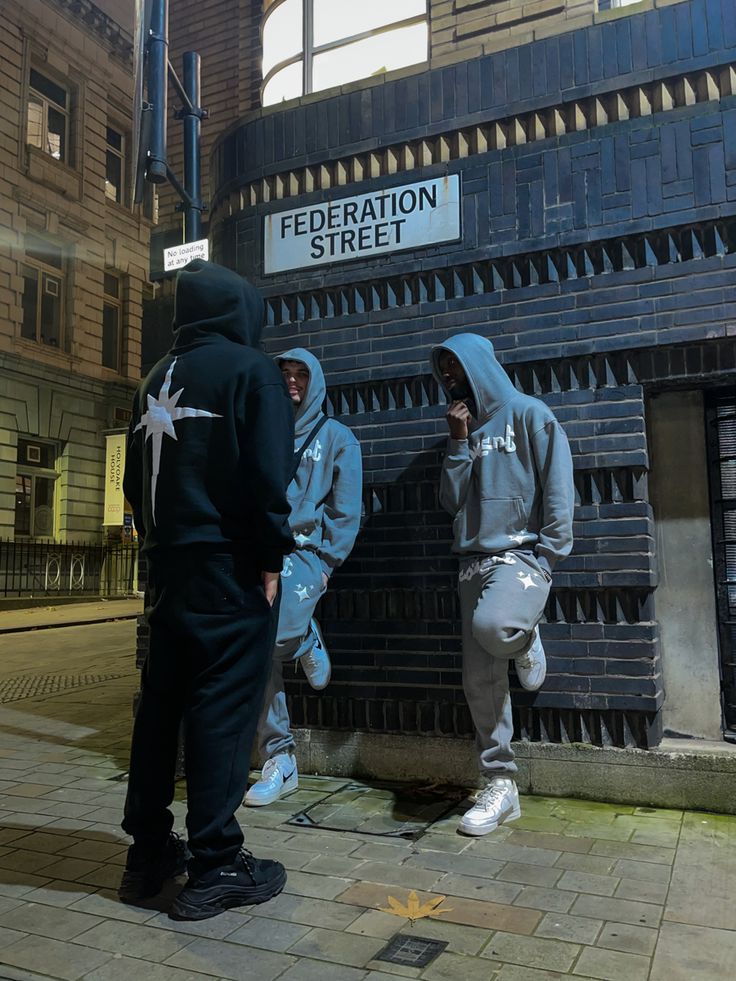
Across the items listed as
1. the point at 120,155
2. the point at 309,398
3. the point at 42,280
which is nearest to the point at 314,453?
the point at 309,398

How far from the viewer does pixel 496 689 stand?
13.1 feet

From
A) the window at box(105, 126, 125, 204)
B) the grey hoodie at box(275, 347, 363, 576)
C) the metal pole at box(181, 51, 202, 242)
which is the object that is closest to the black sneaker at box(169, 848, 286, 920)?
the grey hoodie at box(275, 347, 363, 576)

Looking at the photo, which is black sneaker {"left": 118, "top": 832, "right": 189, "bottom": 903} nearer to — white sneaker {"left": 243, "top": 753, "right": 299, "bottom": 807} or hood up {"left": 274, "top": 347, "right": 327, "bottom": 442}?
white sneaker {"left": 243, "top": 753, "right": 299, "bottom": 807}

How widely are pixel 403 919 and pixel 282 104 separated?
464 cm

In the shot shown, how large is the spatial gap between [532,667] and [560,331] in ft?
5.82

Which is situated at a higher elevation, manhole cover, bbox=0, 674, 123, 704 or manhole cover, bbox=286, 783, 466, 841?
manhole cover, bbox=286, 783, 466, 841

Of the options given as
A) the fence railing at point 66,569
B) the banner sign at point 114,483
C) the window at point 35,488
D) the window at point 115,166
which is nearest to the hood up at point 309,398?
the fence railing at point 66,569

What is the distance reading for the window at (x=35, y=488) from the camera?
78.7ft

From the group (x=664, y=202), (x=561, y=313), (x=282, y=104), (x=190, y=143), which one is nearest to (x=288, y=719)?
(x=561, y=313)

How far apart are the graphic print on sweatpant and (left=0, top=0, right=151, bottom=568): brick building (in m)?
19.7

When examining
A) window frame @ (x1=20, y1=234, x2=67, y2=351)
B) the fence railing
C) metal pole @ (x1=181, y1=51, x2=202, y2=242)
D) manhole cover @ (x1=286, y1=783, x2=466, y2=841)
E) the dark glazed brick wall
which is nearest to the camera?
manhole cover @ (x1=286, y1=783, x2=466, y2=841)

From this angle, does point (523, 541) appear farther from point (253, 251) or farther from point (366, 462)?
point (253, 251)

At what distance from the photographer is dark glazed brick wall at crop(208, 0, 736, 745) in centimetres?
421

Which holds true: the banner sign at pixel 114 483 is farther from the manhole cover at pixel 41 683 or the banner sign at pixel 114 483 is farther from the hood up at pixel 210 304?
the hood up at pixel 210 304
